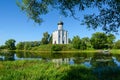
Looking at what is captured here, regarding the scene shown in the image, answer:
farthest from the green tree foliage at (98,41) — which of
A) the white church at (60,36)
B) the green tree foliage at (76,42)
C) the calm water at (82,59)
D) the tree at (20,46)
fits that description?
the calm water at (82,59)

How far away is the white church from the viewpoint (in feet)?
423

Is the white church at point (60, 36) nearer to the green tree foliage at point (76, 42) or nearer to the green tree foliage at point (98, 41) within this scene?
the green tree foliage at point (76, 42)

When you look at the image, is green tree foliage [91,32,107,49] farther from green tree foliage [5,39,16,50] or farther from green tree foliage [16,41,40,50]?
green tree foliage [5,39,16,50]

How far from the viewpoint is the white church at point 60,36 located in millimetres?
128875

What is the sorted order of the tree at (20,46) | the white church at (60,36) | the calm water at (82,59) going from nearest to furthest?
the calm water at (82,59)
the white church at (60,36)
the tree at (20,46)

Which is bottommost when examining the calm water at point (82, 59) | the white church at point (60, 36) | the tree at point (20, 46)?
the calm water at point (82, 59)

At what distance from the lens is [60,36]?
12938cm

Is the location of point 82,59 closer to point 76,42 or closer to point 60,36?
point 76,42

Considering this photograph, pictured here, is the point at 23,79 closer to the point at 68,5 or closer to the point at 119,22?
the point at 68,5

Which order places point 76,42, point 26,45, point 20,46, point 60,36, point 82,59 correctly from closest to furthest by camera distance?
1. point 82,59
2. point 76,42
3. point 26,45
4. point 60,36
5. point 20,46

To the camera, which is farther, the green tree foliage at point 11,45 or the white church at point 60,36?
the green tree foliage at point 11,45

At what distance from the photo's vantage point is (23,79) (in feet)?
35.7

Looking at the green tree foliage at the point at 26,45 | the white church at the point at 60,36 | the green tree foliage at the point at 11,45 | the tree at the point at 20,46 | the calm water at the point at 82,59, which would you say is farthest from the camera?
the green tree foliage at the point at 11,45

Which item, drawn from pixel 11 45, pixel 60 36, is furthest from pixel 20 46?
pixel 60 36
